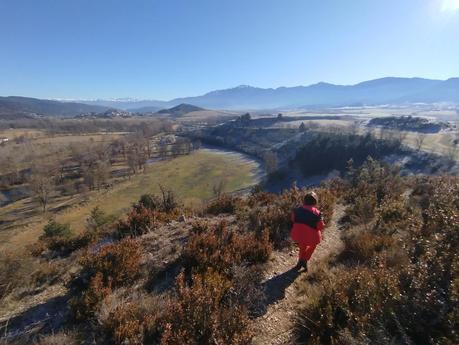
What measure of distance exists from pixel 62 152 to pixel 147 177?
176 feet

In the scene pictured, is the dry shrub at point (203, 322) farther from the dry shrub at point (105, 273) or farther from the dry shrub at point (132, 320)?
the dry shrub at point (105, 273)

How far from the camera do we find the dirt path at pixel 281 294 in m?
4.67

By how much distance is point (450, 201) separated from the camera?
326 inches

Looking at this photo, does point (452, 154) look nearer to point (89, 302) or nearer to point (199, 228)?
point (199, 228)

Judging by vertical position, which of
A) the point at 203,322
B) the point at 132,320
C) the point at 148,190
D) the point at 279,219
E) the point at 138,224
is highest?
the point at 203,322

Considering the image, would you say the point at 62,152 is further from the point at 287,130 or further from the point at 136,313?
the point at 136,313

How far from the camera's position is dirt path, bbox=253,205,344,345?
15.3 feet

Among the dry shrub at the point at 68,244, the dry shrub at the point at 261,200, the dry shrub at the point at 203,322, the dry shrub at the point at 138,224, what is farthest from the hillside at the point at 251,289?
the dry shrub at the point at 261,200

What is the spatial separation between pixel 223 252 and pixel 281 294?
1.52 m

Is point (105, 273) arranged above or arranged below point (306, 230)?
below

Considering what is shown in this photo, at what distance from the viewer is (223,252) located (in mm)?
6750

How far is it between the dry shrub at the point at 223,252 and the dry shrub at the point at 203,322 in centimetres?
136

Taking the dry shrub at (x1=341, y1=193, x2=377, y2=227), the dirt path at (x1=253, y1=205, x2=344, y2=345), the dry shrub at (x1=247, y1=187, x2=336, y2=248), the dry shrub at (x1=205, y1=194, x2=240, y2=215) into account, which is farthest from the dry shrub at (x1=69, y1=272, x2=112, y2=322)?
the dry shrub at (x1=341, y1=193, x2=377, y2=227)

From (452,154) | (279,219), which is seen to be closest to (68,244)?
(279,219)
